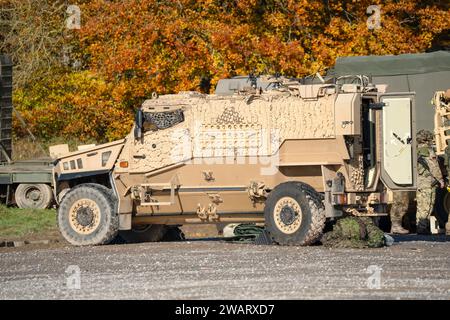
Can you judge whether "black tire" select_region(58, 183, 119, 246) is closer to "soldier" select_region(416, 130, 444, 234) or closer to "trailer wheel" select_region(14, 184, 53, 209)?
"soldier" select_region(416, 130, 444, 234)

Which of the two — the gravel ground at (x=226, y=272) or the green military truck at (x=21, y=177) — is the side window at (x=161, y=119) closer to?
the gravel ground at (x=226, y=272)

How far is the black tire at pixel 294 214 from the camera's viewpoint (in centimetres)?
2181

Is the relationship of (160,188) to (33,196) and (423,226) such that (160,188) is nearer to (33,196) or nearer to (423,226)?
(423,226)

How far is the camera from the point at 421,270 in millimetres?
17984

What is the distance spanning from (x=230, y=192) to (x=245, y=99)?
1.56m

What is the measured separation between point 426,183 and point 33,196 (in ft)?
36.0

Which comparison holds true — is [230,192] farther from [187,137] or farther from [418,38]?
[418,38]

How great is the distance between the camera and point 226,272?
1794cm

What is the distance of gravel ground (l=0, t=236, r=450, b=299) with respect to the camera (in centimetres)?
1552

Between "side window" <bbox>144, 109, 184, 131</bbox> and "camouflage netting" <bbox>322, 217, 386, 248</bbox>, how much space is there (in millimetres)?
3297

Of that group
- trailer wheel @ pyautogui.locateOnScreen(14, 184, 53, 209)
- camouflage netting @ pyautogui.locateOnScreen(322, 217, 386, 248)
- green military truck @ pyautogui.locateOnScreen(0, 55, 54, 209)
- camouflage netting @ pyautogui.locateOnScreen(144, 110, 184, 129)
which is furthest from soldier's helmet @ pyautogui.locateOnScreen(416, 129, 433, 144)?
trailer wheel @ pyautogui.locateOnScreen(14, 184, 53, 209)

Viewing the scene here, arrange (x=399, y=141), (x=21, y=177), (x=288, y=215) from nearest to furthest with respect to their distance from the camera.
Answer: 1. (x=288, y=215)
2. (x=399, y=141)
3. (x=21, y=177)

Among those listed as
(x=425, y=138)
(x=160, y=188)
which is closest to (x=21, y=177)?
(x=160, y=188)
